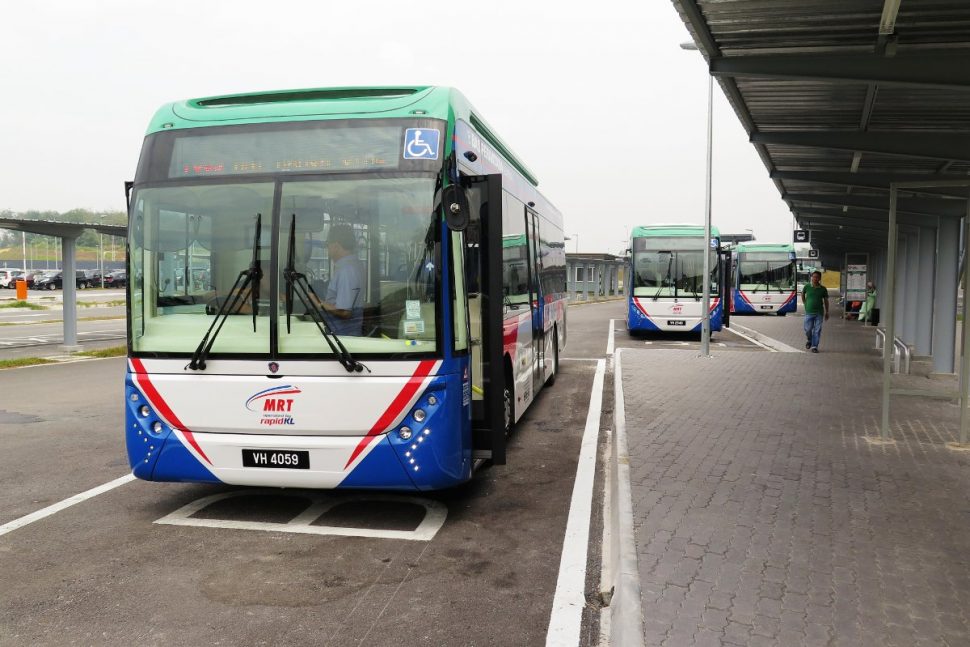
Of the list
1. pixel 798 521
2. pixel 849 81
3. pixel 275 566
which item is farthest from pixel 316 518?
pixel 849 81

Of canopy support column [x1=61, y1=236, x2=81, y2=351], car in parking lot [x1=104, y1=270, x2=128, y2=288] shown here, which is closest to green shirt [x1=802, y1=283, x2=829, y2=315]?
canopy support column [x1=61, y1=236, x2=81, y2=351]

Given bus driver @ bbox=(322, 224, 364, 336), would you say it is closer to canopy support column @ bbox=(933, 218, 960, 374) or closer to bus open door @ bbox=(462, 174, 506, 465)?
bus open door @ bbox=(462, 174, 506, 465)

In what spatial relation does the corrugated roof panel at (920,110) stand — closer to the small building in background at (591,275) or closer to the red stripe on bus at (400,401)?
the red stripe on bus at (400,401)

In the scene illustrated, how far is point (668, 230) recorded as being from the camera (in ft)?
75.0

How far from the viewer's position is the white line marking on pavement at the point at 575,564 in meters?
4.30

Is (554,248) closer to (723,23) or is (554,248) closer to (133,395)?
(723,23)

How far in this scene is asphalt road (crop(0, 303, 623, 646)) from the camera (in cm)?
430

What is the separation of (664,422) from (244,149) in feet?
19.2

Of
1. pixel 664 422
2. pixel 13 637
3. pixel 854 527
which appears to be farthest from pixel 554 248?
→ pixel 13 637

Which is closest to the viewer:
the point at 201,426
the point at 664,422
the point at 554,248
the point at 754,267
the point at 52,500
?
the point at 201,426

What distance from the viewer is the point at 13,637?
4176 millimetres

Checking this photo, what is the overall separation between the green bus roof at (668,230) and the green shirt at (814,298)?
431 cm

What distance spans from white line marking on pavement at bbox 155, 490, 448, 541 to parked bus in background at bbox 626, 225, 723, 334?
1710 cm

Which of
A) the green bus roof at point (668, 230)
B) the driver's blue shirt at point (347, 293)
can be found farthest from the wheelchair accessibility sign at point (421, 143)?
the green bus roof at point (668, 230)
